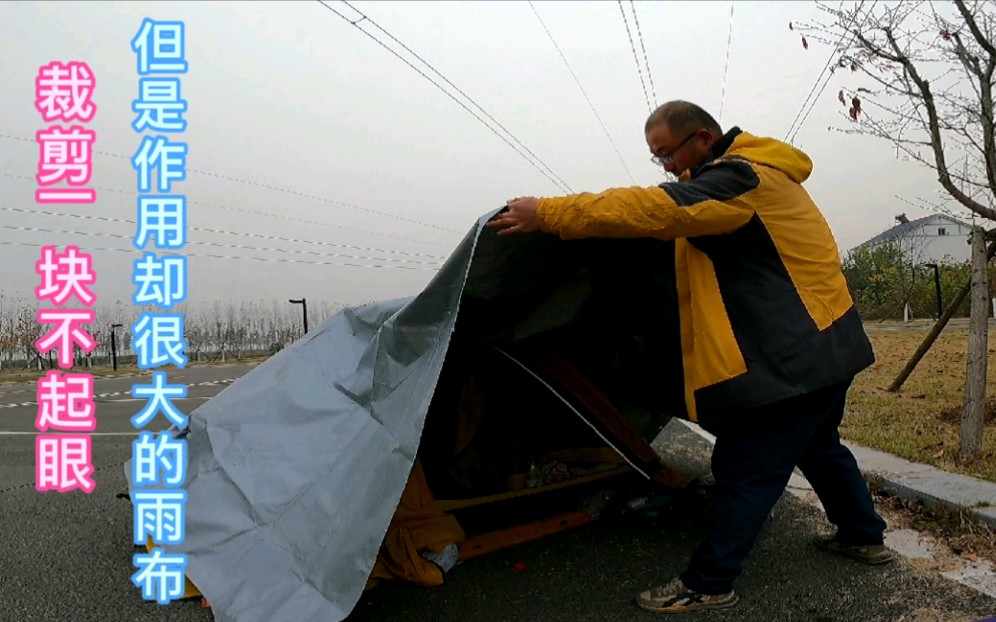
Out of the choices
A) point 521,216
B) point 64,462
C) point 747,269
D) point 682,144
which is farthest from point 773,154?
point 64,462

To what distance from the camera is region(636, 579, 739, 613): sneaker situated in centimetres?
221

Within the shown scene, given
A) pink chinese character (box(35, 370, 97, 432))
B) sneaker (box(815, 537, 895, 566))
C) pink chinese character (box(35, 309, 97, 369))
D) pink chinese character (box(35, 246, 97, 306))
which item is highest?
pink chinese character (box(35, 246, 97, 306))

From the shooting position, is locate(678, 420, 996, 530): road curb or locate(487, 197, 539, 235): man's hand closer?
locate(487, 197, 539, 235): man's hand

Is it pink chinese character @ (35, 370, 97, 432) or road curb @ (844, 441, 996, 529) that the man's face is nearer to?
road curb @ (844, 441, 996, 529)

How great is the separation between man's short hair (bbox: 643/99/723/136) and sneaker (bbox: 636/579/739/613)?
1.52 meters

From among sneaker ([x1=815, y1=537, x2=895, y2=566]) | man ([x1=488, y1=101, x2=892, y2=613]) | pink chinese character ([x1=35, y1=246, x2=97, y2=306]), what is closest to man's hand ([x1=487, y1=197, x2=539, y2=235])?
man ([x1=488, y1=101, x2=892, y2=613])

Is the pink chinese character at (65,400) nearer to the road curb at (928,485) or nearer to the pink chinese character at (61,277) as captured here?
the pink chinese character at (61,277)

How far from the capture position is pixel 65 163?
4.43 m

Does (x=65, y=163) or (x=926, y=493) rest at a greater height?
(x=65, y=163)

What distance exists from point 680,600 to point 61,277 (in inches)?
136

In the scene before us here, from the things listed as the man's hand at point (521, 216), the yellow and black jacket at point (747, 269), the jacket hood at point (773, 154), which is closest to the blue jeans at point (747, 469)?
the yellow and black jacket at point (747, 269)

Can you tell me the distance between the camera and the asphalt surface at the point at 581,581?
2242mm

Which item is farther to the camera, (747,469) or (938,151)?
(938,151)

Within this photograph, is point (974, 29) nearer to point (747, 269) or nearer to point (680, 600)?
point (747, 269)
